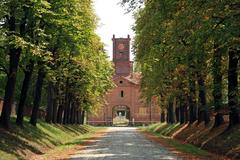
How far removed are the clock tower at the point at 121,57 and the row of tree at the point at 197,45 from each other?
288ft

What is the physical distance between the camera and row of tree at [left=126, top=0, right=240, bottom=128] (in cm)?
1595

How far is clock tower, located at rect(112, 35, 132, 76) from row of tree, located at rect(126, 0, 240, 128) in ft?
288

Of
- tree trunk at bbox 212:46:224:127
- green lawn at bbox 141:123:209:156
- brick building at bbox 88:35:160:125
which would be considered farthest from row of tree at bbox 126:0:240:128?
brick building at bbox 88:35:160:125

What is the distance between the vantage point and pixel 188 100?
37.7 meters

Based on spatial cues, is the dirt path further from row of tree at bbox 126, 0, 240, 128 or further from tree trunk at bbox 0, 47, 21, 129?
tree trunk at bbox 0, 47, 21, 129

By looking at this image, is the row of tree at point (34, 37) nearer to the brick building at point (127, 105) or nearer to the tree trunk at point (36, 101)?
the tree trunk at point (36, 101)

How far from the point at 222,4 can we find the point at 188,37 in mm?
3122

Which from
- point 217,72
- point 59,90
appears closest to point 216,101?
point 217,72

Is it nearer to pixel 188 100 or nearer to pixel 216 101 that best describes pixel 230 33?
pixel 216 101

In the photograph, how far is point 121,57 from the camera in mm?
126875

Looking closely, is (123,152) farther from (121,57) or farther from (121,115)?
(121,115)

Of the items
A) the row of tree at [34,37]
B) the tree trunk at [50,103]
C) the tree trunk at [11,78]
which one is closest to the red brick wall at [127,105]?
the tree trunk at [50,103]

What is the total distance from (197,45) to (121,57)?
358ft

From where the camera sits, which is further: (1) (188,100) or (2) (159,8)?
(1) (188,100)
